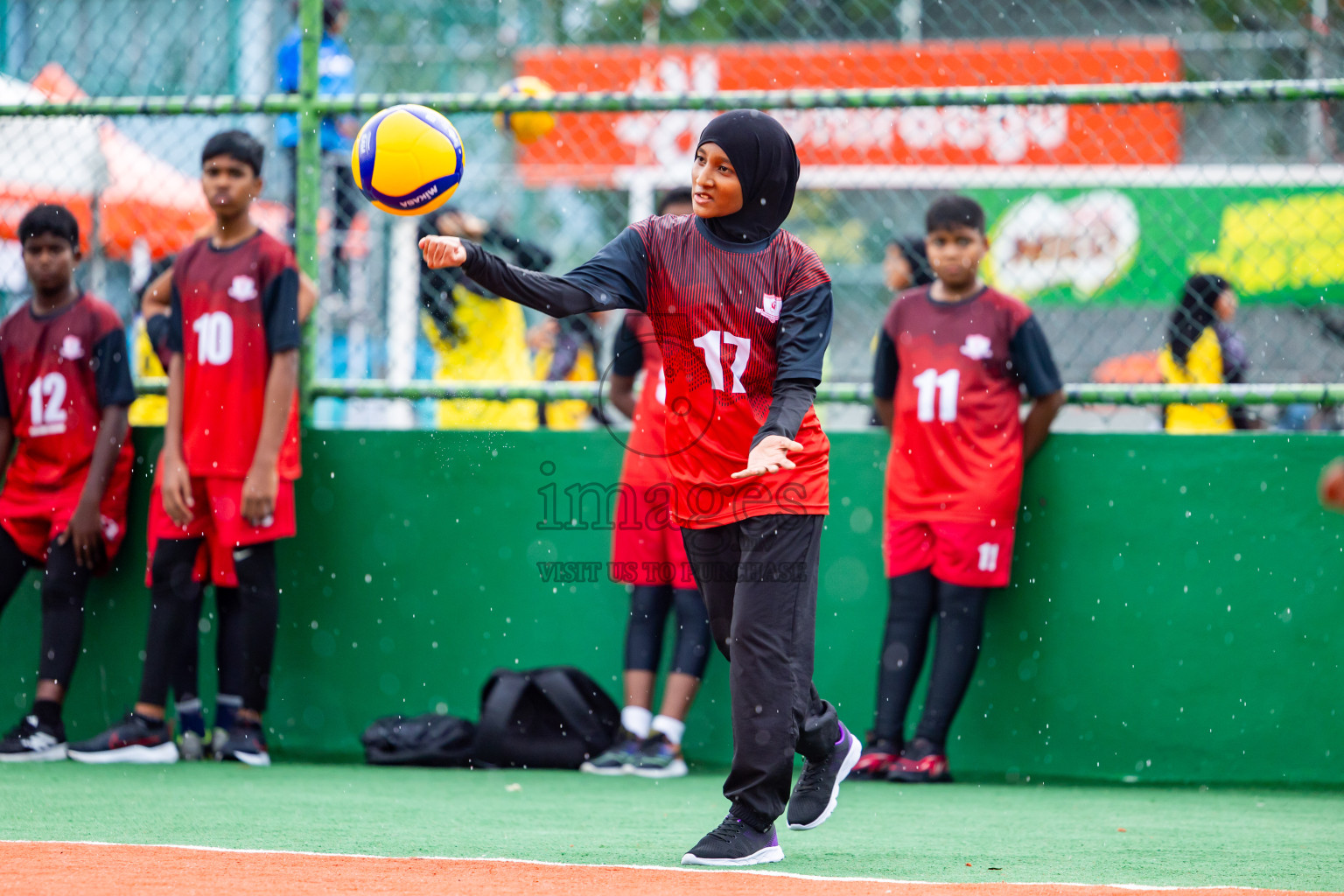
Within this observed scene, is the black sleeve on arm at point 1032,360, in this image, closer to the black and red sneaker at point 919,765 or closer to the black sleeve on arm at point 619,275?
the black and red sneaker at point 919,765

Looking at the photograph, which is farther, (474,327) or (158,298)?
(474,327)

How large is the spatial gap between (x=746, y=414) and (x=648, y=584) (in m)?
2.10

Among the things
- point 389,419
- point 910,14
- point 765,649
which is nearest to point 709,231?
point 765,649

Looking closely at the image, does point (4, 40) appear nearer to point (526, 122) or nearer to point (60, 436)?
point (60, 436)

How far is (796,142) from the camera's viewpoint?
1014 cm

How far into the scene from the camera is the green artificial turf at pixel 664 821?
12.3 feet

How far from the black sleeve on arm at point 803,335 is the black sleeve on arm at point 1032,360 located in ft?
6.60

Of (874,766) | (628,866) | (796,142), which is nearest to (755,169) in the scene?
(628,866)

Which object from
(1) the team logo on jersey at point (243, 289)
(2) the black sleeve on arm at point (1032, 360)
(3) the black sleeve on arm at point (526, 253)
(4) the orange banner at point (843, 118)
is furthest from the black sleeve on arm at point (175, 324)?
(4) the orange banner at point (843, 118)

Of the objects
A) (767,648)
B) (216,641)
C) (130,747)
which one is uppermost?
(767,648)

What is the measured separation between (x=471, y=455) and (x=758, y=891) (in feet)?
10.9

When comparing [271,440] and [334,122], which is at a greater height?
[334,122]

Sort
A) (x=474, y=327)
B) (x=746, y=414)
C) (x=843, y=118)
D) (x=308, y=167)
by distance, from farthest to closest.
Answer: (x=843, y=118) < (x=474, y=327) < (x=308, y=167) < (x=746, y=414)

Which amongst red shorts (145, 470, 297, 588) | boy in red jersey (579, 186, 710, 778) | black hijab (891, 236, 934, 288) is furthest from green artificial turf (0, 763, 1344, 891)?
black hijab (891, 236, 934, 288)
